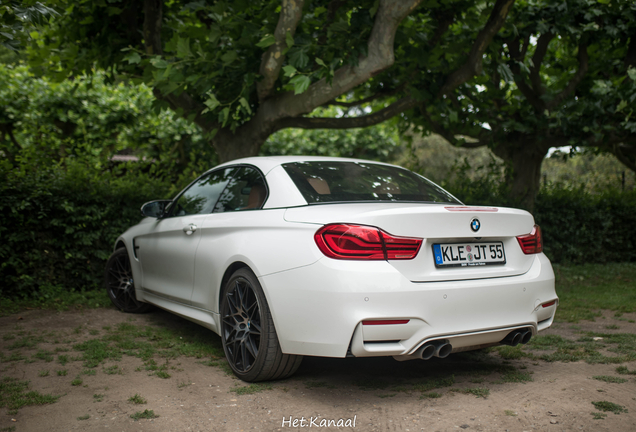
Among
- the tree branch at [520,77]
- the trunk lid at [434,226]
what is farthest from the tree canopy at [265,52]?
the trunk lid at [434,226]

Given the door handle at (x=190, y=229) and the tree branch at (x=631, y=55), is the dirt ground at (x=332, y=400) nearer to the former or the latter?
the door handle at (x=190, y=229)

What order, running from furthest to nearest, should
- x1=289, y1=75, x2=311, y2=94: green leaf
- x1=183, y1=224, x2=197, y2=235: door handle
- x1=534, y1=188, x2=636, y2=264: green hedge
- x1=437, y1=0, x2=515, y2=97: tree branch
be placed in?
x1=534, y1=188, x2=636, y2=264: green hedge, x1=437, y1=0, x2=515, y2=97: tree branch, x1=289, y1=75, x2=311, y2=94: green leaf, x1=183, y1=224, x2=197, y2=235: door handle

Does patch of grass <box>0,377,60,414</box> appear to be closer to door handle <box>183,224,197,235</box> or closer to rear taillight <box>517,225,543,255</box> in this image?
door handle <box>183,224,197,235</box>

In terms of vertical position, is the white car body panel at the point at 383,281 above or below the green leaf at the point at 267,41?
below

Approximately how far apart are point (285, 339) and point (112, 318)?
3.29m

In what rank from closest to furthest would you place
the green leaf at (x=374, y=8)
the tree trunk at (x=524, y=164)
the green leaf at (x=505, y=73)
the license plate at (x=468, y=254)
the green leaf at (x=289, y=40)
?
1. the license plate at (x=468, y=254)
2. the green leaf at (x=289, y=40)
3. the green leaf at (x=374, y=8)
4. the green leaf at (x=505, y=73)
5. the tree trunk at (x=524, y=164)

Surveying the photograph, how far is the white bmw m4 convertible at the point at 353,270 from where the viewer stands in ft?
9.59

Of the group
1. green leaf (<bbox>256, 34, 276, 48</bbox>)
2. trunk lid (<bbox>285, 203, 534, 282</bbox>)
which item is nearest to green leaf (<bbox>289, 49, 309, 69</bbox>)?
green leaf (<bbox>256, 34, 276, 48</bbox>)

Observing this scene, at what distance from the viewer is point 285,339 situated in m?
3.20

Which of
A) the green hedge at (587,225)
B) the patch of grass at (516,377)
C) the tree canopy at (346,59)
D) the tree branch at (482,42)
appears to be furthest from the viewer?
the green hedge at (587,225)

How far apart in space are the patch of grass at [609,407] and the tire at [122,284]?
4525 millimetres

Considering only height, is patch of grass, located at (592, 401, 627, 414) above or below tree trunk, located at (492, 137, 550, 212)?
below

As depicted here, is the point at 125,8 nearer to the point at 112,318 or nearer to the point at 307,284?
the point at 112,318

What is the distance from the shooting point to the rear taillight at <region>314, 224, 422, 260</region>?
295 centimetres
